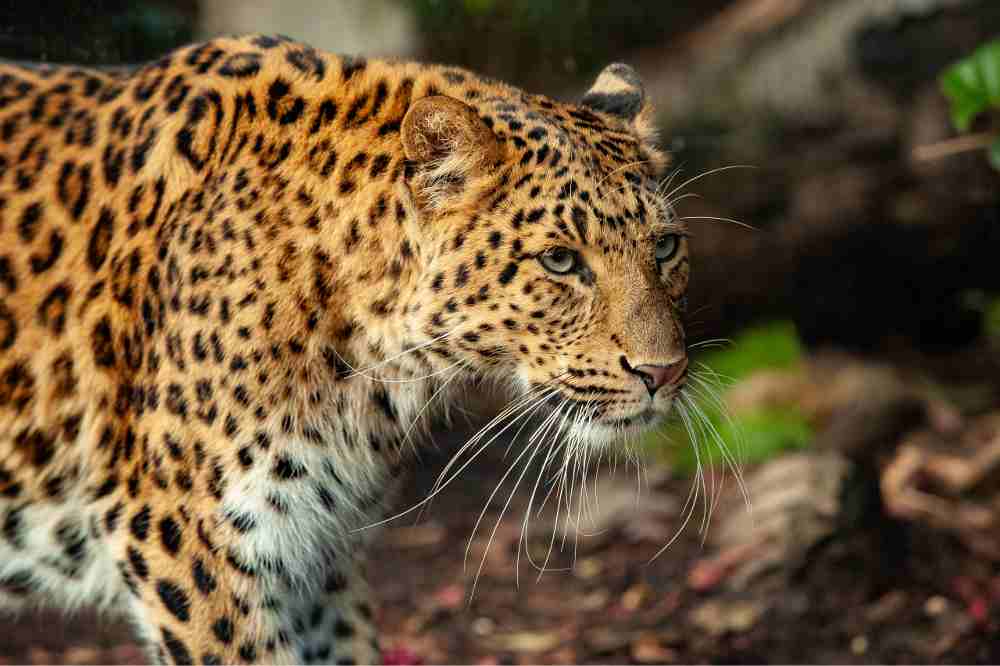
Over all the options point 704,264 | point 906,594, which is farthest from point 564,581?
point 704,264

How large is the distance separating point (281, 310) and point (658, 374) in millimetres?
1380

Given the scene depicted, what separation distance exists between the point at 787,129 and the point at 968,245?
161 cm

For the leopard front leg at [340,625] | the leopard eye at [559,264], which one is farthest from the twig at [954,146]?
the leopard front leg at [340,625]

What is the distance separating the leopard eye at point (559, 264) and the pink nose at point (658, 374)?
0.44 metres

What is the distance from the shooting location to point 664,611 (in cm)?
797

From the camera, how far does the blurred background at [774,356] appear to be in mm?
7555

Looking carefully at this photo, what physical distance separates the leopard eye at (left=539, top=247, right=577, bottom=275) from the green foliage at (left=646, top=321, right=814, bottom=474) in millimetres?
3901

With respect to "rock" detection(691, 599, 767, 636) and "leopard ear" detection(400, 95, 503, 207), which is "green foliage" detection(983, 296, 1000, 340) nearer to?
"rock" detection(691, 599, 767, 636)

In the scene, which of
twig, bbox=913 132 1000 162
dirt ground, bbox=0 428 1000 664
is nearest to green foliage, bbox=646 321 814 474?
dirt ground, bbox=0 428 1000 664

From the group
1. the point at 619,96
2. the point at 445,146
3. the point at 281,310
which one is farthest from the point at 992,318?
the point at 281,310

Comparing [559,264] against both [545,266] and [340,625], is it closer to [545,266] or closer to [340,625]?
[545,266]

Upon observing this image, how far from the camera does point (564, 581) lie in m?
8.62

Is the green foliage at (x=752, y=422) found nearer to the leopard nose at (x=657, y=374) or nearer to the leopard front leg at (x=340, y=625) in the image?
the leopard front leg at (x=340, y=625)

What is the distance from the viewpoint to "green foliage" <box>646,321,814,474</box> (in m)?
9.24
